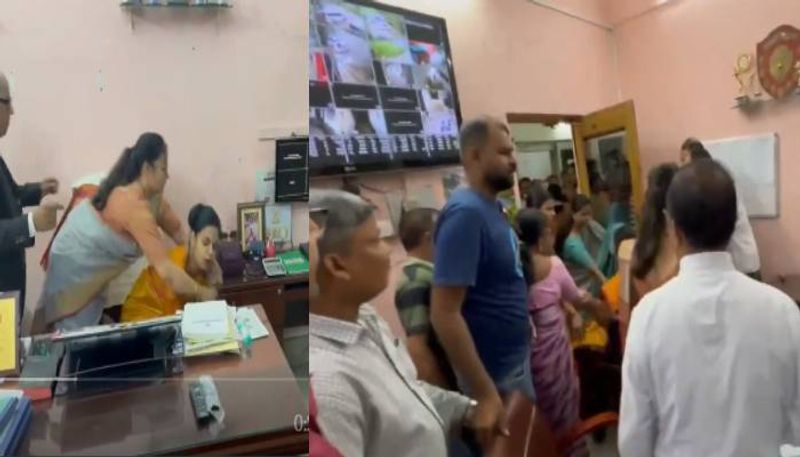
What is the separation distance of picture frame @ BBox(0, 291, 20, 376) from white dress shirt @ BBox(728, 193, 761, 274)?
87 centimetres

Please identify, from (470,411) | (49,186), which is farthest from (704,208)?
(49,186)

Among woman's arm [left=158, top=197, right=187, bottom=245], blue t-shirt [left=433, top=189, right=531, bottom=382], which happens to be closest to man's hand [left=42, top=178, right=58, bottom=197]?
woman's arm [left=158, top=197, right=187, bottom=245]

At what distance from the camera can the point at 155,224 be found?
0.89m

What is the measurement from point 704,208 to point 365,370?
11.8 inches

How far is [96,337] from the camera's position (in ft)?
2.88

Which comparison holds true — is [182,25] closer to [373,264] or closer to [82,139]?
[82,139]

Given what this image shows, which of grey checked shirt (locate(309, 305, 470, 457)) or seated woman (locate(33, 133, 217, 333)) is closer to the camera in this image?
grey checked shirt (locate(309, 305, 470, 457))

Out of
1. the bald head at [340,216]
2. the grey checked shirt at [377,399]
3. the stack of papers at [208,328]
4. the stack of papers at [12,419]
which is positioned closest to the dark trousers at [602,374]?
the grey checked shirt at [377,399]

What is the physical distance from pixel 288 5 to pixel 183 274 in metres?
0.41

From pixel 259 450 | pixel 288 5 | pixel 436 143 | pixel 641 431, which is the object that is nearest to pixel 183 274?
pixel 259 450

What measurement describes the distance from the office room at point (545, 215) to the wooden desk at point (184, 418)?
329mm

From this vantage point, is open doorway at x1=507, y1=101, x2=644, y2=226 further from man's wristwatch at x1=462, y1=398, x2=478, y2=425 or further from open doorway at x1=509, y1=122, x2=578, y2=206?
man's wristwatch at x1=462, y1=398, x2=478, y2=425

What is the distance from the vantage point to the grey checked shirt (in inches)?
20.1

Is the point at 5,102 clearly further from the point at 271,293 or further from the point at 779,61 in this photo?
the point at 779,61
